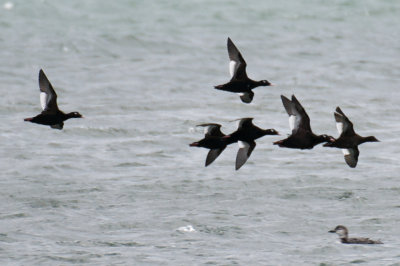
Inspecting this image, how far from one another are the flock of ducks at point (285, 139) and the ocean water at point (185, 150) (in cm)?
578

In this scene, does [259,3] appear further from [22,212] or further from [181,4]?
[22,212]

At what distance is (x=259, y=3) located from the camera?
249 ft

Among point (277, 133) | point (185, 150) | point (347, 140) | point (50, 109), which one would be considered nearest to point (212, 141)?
point (277, 133)

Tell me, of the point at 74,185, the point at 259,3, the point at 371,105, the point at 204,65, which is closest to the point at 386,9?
the point at 259,3

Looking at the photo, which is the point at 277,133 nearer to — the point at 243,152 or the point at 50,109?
the point at 243,152

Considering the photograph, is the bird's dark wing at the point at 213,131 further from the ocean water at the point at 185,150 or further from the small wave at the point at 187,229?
the small wave at the point at 187,229

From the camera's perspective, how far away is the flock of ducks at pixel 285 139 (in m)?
17.2

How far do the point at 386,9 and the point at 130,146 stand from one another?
126 ft

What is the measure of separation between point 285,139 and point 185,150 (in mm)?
17584

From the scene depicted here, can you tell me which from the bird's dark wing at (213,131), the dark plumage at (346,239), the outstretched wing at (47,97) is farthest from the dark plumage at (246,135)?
the dark plumage at (346,239)

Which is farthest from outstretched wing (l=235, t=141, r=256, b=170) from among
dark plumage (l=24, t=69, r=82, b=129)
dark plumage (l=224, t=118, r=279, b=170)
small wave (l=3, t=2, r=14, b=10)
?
small wave (l=3, t=2, r=14, b=10)

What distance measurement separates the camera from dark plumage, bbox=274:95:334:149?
17203mm

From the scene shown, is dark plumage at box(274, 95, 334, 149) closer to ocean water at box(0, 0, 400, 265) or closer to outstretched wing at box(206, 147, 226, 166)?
outstretched wing at box(206, 147, 226, 166)

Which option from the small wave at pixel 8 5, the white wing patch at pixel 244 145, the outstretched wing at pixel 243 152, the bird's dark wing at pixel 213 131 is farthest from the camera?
the small wave at pixel 8 5
